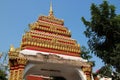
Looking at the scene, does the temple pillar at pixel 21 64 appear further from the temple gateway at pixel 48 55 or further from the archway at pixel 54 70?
the archway at pixel 54 70

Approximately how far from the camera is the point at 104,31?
63.9 feet

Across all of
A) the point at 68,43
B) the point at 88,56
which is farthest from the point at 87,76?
the point at 88,56

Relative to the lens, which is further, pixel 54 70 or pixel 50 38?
pixel 54 70

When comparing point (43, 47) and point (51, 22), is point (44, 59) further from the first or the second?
point (51, 22)

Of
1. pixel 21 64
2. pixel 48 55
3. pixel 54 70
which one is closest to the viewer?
pixel 21 64

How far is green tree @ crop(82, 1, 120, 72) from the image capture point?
62.3 feet

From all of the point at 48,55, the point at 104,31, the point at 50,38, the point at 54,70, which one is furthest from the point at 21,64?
the point at 104,31

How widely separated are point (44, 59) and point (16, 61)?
1804mm

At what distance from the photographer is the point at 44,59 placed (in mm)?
16047

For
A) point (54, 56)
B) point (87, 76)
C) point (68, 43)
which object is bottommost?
point (87, 76)

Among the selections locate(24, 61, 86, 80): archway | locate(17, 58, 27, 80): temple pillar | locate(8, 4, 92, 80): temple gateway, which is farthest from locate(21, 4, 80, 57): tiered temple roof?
locate(17, 58, 27, 80): temple pillar

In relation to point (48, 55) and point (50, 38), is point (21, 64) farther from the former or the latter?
point (50, 38)

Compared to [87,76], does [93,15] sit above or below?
above

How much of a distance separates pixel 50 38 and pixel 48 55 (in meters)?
1.61
